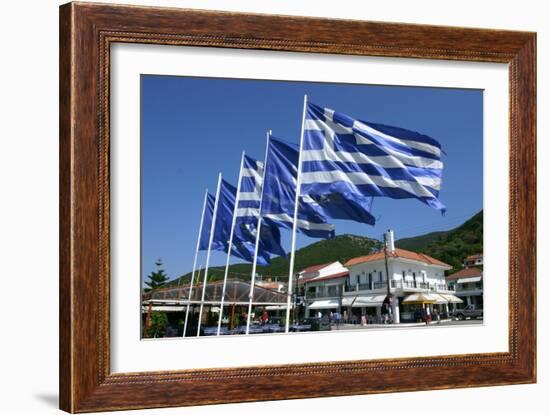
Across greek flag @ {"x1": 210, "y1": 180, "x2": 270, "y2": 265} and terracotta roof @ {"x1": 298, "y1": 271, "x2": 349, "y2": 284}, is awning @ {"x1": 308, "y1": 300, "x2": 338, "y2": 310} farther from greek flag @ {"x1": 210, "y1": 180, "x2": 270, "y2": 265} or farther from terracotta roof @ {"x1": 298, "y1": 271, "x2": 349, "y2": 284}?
greek flag @ {"x1": 210, "y1": 180, "x2": 270, "y2": 265}

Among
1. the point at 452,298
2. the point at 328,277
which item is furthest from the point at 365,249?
the point at 452,298

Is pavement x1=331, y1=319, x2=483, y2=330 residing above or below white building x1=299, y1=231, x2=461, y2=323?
below

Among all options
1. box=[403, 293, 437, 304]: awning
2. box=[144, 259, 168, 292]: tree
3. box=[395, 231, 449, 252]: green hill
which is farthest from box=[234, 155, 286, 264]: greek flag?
box=[403, 293, 437, 304]: awning

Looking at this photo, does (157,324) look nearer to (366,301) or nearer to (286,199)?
(286,199)

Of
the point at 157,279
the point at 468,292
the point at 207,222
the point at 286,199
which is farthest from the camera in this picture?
the point at 468,292

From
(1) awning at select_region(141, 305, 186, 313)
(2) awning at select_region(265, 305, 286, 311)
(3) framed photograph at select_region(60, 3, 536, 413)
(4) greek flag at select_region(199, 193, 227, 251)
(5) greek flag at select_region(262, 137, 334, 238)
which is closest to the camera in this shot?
(3) framed photograph at select_region(60, 3, 536, 413)

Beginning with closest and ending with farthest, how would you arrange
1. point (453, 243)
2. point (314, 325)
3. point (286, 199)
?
1. point (314, 325)
2. point (286, 199)
3. point (453, 243)

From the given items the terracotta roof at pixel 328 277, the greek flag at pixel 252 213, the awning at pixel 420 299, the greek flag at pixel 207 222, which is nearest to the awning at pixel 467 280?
the awning at pixel 420 299
